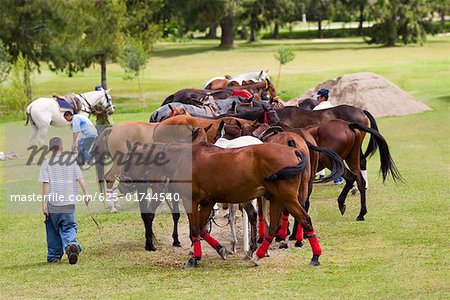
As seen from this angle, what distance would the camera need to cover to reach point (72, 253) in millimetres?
11969

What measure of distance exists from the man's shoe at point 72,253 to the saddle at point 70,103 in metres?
12.0

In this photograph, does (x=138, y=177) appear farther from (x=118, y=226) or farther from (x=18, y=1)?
(x=18, y=1)

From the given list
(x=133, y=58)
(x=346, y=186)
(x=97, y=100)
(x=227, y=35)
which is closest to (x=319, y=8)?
(x=227, y=35)

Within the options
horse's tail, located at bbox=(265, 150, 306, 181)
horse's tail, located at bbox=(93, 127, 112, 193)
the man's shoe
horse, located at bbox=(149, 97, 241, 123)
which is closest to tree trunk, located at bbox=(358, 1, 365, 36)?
horse, located at bbox=(149, 97, 241, 123)

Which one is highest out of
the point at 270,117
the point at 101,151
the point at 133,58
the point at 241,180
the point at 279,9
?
the point at 279,9

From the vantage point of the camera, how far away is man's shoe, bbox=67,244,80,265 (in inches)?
470

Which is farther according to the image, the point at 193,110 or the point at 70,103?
the point at 70,103

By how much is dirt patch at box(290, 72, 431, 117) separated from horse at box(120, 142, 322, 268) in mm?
21492

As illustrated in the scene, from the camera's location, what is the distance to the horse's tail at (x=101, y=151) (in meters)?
16.2

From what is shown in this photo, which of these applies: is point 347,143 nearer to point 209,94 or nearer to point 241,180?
point 241,180

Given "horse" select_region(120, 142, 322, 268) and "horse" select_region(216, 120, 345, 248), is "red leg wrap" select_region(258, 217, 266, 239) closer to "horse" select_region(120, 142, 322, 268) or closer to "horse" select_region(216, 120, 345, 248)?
"horse" select_region(216, 120, 345, 248)

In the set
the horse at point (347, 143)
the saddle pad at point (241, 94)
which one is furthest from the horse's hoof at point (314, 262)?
the saddle pad at point (241, 94)

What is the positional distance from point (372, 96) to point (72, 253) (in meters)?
23.5

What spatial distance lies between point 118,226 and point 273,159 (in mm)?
4714
